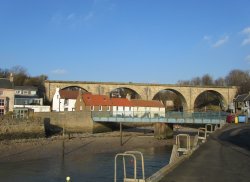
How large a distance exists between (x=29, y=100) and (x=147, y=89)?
2905 cm

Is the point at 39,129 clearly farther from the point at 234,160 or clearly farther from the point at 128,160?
the point at 234,160

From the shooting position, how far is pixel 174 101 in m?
121

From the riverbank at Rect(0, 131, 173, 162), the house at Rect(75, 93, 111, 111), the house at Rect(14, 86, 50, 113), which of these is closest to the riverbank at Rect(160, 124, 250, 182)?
the riverbank at Rect(0, 131, 173, 162)

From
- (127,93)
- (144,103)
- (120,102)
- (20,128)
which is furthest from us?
(127,93)

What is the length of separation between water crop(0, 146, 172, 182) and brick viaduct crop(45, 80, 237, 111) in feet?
157

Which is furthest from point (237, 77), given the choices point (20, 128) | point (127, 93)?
point (20, 128)

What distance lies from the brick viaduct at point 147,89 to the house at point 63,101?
2.61 m

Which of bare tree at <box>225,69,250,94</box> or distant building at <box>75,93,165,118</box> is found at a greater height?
bare tree at <box>225,69,250,94</box>

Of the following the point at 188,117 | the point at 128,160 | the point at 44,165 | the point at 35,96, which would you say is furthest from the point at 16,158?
the point at 35,96

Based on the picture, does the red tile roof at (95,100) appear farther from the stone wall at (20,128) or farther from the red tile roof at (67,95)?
the stone wall at (20,128)

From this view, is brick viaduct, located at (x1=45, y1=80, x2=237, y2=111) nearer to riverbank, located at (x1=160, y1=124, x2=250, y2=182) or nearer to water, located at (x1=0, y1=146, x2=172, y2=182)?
water, located at (x1=0, y1=146, x2=172, y2=182)

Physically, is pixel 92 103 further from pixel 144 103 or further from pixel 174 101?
pixel 174 101

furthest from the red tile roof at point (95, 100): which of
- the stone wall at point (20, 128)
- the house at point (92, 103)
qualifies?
the stone wall at point (20, 128)

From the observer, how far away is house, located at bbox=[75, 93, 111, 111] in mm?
67375
